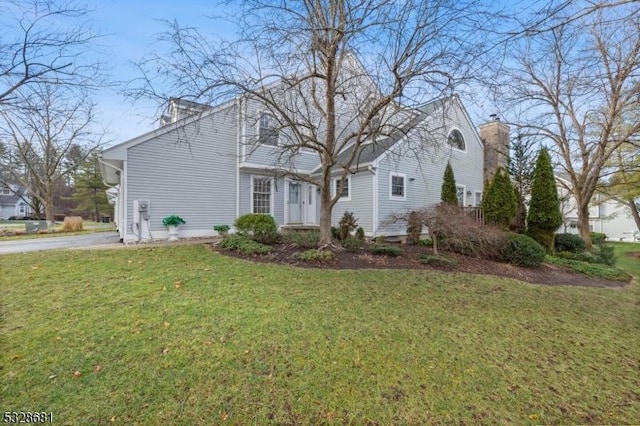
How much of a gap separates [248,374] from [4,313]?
369 centimetres

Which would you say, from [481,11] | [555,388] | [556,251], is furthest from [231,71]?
[556,251]

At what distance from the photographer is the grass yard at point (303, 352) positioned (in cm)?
246

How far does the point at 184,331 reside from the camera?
11.7 feet

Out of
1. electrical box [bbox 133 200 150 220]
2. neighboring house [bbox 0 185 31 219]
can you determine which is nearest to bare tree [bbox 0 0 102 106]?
electrical box [bbox 133 200 150 220]

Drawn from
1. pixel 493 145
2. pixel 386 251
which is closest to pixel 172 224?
pixel 386 251

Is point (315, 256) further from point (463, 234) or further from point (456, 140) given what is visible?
point (456, 140)

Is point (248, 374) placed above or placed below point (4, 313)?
below

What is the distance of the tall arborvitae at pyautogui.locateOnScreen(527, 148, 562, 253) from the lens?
11023mm

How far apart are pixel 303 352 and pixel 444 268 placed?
5.38m

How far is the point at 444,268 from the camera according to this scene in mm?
7477

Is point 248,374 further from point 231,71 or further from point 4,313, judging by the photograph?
point 231,71

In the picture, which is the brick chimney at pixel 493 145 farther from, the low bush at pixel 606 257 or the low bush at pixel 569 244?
the low bush at pixel 606 257

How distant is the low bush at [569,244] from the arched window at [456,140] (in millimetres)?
6002

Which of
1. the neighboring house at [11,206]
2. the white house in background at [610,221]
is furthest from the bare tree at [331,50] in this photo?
the neighboring house at [11,206]
